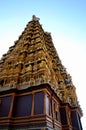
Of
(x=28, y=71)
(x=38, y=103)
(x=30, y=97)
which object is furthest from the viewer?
(x=28, y=71)

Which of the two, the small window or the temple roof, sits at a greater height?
the temple roof

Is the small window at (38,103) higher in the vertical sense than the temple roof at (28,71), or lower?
lower

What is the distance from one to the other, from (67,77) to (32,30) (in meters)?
16.8

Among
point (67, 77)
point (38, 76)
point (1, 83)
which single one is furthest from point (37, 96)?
point (67, 77)

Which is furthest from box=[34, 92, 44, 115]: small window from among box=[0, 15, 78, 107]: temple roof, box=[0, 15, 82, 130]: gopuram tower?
box=[0, 15, 78, 107]: temple roof

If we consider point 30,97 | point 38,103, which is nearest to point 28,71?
point 30,97

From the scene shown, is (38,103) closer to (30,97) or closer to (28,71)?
(30,97)

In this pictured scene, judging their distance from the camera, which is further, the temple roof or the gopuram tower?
the temple roof

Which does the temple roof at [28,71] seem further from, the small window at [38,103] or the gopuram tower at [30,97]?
the small window at [38,103]

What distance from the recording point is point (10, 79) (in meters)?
23.4

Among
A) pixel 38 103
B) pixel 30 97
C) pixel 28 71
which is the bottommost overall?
pixel 38 103

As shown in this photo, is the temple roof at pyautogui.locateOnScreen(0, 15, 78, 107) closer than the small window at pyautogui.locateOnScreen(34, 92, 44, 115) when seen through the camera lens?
No

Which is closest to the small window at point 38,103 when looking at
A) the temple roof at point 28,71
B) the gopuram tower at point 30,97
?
the gopuram tower at point 30,97

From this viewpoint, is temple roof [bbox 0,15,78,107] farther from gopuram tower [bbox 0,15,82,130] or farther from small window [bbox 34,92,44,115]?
small window [bbox 34,92,44,115]
